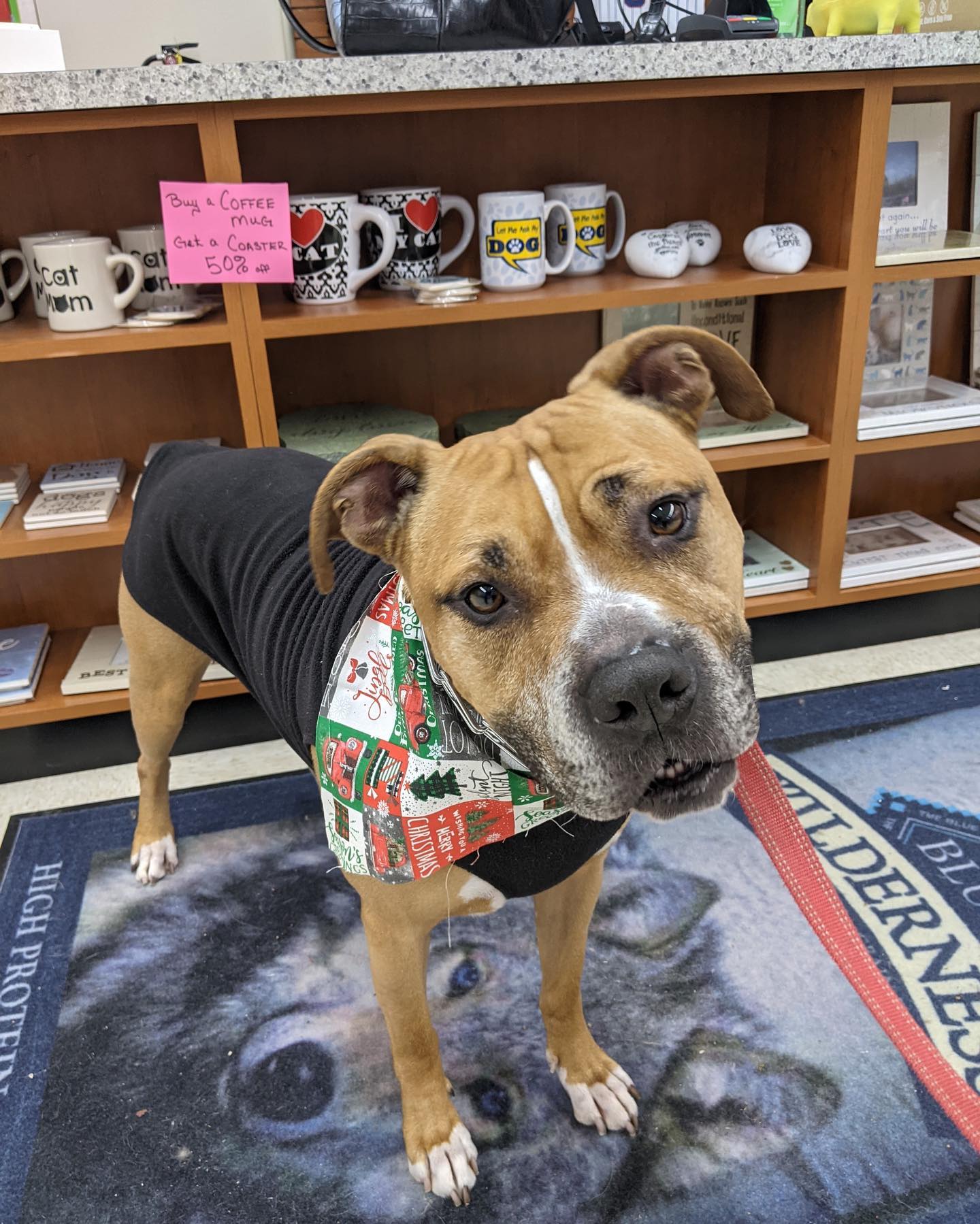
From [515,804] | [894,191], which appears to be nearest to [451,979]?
[515,804]

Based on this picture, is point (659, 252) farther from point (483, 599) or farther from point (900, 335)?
point (483, 599)

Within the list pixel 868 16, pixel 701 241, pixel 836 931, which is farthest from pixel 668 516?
pixel 868 16

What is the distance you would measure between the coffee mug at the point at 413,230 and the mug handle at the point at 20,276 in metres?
0.74

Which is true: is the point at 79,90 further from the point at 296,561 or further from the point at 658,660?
the point at 658,660

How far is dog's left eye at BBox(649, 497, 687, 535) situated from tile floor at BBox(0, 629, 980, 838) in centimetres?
142

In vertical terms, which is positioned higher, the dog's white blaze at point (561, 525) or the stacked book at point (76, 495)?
the dog's white blaze at point (561, 525)

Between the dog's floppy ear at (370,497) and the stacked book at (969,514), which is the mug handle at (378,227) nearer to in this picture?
the dog's floppy ear at (370,497)

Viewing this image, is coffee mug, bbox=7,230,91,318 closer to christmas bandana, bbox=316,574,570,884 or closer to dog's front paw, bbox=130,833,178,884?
dog's front paw, bbox=130,833,178,884

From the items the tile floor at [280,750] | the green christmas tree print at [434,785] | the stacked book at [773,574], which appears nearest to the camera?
the green christmas tree print at [434,785]

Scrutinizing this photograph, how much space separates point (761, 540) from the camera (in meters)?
2.65

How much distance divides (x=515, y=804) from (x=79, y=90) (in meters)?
1.49

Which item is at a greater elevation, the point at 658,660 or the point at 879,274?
the point at 879,274

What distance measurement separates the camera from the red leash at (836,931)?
1.05 metres

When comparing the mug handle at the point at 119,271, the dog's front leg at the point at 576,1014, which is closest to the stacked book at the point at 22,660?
the mug handle at the point at 119,271
